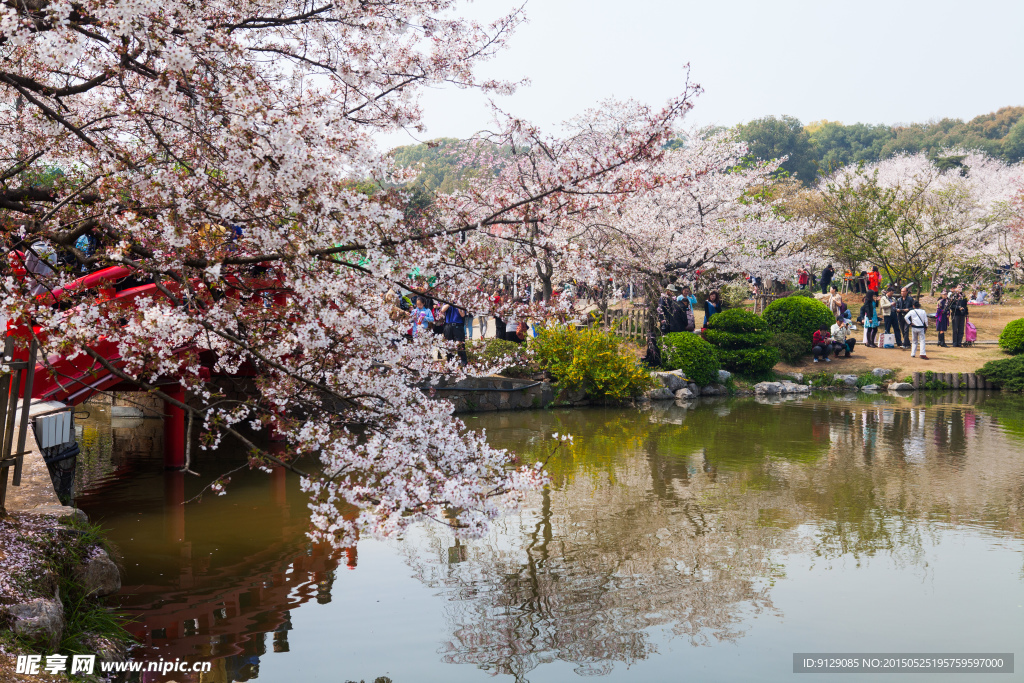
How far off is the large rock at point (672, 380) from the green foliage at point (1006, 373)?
25.0 ft

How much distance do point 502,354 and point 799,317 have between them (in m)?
8.95

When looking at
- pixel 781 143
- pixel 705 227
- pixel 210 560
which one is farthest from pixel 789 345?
pixel 781 143

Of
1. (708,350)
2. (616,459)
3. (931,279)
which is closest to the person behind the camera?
(616,459)

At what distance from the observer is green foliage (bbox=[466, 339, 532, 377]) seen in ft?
47.5

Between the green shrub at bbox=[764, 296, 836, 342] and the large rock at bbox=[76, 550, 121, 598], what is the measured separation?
56.5 feet

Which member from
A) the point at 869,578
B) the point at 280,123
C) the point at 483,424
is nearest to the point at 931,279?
the point at 483,424

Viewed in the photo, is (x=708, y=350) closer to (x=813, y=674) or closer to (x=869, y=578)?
(x=869, y=578)

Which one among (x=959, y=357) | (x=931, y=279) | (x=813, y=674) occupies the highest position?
(x=931, y=279)

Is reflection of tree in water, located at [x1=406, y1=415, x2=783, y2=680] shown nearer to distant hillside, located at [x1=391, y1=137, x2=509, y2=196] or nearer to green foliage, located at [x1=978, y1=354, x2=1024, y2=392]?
distant hillside, located at [x1=391, y1=137, x2=509, y2=196]

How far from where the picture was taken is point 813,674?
4.66 m

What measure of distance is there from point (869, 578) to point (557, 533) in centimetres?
267

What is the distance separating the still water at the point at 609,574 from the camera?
4.89 m

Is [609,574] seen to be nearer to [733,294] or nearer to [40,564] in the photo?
[40,564]

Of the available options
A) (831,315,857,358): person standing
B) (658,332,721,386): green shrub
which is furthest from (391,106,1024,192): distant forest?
(658,332,721,386): green shrub
